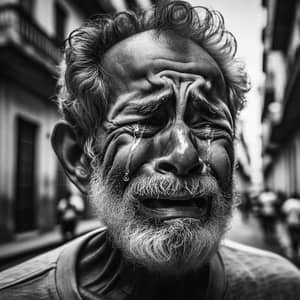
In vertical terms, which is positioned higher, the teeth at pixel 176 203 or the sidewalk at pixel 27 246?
the teeth at pixel 176 203

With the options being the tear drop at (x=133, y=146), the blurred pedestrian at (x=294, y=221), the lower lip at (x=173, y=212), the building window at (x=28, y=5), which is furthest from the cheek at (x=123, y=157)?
the building window at (x=28, y=5)

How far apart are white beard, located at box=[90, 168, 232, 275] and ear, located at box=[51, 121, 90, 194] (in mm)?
141

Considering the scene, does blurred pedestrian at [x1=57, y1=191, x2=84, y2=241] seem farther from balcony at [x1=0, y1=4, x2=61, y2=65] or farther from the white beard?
the white beard

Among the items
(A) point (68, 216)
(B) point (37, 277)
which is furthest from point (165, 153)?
(A) point (68, 216)

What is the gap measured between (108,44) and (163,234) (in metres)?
0.61

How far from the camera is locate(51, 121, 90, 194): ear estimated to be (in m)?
1.23

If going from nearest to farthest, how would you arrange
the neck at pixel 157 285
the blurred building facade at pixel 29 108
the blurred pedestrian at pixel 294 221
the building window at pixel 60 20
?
the neck at pixel 157 285
the blurred pedestrian at pixel 294 221
the blurred building facade at pixel 29 108
the building window at pixel 60 20

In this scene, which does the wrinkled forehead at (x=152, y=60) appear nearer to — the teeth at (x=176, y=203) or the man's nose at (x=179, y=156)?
the man's nose at (x=179, y=156)

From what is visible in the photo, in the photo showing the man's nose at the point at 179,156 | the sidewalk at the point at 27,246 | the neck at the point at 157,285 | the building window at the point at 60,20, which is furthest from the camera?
the building window at the point at 60,20

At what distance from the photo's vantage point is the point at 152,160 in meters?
1.00

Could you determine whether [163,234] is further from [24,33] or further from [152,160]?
[24,33]

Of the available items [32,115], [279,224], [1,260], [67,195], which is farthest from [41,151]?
[279,224]

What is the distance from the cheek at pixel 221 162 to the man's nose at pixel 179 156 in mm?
60

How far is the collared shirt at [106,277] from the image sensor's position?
44.1 inches
